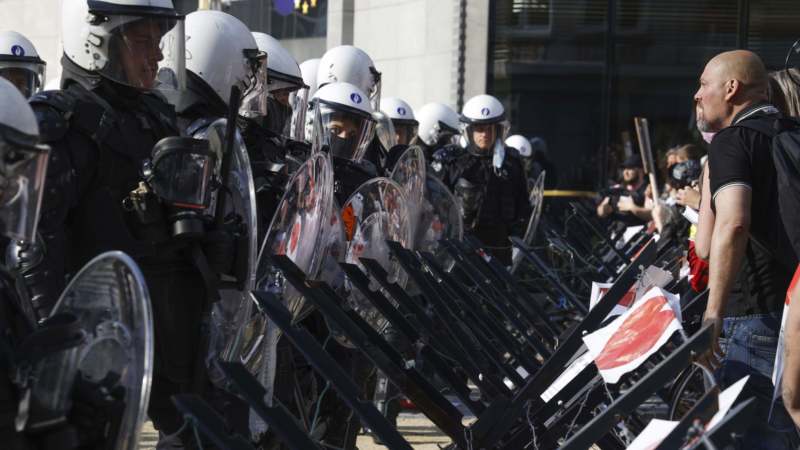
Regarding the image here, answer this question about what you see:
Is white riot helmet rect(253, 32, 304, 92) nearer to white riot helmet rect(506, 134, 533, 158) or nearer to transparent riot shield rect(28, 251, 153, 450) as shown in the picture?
transparent riot shield rect(28, 251, 153, 450)

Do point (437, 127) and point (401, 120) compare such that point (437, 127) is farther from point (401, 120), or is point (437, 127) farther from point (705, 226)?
point (705, 226)

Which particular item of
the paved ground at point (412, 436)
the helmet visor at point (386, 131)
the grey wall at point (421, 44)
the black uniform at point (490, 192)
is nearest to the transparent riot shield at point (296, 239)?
the paved ground at point (412, 436)

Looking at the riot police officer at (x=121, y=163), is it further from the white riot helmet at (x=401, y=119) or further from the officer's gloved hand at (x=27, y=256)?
the white riot helmet at (x=401, y=119)

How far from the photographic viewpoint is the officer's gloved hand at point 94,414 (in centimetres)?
277

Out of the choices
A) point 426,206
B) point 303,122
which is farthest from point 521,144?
point 303,122

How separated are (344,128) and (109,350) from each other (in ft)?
15.0

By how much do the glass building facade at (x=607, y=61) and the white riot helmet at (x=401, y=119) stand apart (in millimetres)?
5962

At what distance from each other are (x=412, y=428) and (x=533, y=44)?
10.5 m

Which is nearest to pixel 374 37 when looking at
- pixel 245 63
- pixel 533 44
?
pixel 533 44

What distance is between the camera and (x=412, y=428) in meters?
8.17

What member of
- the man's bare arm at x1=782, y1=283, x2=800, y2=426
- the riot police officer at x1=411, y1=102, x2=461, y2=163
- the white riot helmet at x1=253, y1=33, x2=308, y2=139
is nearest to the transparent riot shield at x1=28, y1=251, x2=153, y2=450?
the man's bare arm at x1=782, y1=283, x2=800, y2=426

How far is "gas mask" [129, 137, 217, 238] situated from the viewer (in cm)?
442

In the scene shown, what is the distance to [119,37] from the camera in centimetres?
468

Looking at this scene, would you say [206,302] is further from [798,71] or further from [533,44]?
[533,44]
